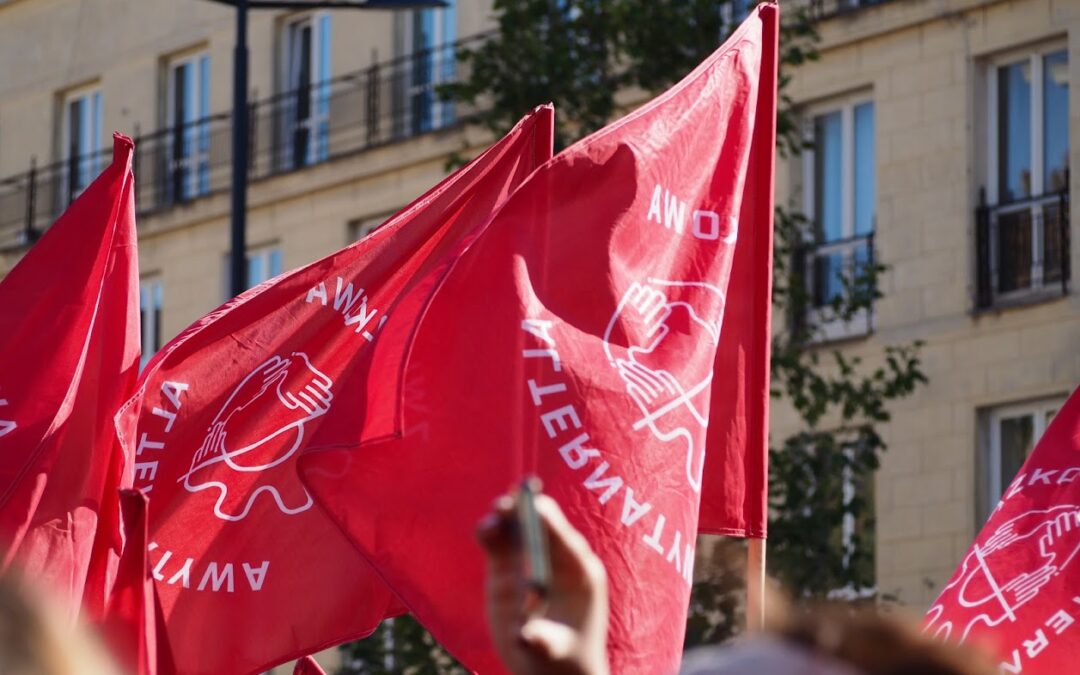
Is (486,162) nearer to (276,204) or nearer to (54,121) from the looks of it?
(276,204)

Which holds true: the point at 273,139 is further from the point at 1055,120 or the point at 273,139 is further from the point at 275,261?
the point at 1055,120

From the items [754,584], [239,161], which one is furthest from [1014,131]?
[754,584]

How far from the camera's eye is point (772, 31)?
9055 millimetres

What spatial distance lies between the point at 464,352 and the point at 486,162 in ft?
4.91

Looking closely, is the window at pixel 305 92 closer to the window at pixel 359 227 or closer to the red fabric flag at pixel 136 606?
the window at pixel 359 227

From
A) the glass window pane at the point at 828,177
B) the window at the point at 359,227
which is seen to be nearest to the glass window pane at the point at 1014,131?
the glass window pane at the point at 828,177

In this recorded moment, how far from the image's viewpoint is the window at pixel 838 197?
23.4 m

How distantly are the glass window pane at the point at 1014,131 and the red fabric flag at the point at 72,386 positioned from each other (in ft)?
42.8

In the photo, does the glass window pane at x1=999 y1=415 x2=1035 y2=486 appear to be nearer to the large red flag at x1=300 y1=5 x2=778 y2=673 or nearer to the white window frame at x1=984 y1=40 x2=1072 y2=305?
the white window frame at x1=984 y1=40 x2=1072 y2=305

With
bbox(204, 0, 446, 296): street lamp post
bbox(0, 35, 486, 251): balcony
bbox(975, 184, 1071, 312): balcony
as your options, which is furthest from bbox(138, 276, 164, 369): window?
bbox(204, 0, 446, 296): street lamp post

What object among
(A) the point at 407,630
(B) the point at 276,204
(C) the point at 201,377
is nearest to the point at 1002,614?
(C) the point at 201,377

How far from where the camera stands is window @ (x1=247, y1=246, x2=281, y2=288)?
28969 millimetres

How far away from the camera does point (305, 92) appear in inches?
1147

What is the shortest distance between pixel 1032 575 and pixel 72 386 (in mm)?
3568
